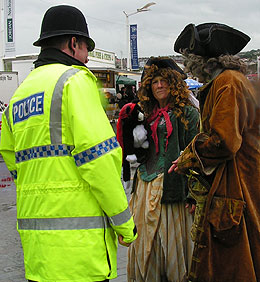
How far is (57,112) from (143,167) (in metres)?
1.61

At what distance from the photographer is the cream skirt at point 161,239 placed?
11.5ft

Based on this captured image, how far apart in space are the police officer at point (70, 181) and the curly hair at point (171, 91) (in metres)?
1.41

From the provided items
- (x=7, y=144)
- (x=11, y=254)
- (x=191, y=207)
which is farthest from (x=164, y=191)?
(x=11, y=254)

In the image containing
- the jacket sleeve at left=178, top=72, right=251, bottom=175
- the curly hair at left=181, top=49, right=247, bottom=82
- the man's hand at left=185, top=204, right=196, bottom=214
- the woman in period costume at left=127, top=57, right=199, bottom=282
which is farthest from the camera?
the woman in period costume at left=127, top=57, right=199, bottom=282

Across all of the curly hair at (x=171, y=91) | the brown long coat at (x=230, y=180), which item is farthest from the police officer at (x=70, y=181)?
the curly hair at (x=171, y=91)

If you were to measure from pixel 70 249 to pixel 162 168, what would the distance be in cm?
151

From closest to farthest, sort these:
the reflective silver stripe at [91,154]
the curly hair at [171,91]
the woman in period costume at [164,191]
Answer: the reflective silver stripe at [91,154] < the woman in period costume at [164,191] < the curly hair at [171,91]

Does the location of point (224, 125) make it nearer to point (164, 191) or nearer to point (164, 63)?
point (164, 191)

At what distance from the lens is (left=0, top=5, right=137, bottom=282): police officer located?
2135 millimetres

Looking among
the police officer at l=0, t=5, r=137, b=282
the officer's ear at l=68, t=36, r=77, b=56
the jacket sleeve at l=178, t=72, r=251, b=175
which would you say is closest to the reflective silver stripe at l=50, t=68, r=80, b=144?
the police officer at l=0, t=5, r=137, b=282

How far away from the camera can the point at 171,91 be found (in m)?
3.62

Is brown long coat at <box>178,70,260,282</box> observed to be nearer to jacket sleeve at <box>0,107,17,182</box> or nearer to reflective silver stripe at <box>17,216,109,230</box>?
reflective silver stripe at <box>17,216,109,230</box>

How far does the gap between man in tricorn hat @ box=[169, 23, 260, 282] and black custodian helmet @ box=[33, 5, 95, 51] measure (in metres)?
0.79

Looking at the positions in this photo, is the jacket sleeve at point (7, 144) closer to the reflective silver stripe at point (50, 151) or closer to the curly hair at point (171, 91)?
the reflective silver stripe at point (50, 151)
